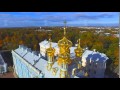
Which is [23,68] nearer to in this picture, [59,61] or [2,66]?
[2,66]

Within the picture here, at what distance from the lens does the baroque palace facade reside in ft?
16.4

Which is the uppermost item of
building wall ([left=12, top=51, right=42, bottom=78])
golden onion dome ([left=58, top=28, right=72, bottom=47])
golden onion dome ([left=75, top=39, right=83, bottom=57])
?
golden onion dome ([left=58, top=28, right=72, bottom=47])

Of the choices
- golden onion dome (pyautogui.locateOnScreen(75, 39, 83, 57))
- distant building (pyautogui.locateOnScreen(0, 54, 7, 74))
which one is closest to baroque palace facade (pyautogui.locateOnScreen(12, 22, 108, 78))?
golden onion dome (pyautogui.locateOnScreen(75, 39, 83, 57))

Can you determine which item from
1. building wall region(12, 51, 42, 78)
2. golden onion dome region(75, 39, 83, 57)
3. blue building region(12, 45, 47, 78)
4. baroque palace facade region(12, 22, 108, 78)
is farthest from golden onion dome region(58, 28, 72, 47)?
building wall region(12, 51, 42, 78)

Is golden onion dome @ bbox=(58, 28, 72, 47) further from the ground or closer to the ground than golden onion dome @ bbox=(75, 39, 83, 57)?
further from the ground

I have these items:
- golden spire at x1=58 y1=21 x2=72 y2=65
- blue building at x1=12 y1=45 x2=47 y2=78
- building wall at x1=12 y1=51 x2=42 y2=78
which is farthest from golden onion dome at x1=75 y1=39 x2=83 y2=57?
building wall at x1=12 y1=51 x2=42 y2=78

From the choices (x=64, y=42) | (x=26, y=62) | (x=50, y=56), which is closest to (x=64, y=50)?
(x=64, y=42)

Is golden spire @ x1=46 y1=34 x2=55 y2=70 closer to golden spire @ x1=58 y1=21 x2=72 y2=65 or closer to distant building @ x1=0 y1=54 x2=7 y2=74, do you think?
golden spire @ x1=58 y1=21 x2=72 y2=65

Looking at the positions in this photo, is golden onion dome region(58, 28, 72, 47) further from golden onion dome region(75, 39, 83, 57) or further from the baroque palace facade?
golden onion dome region(75, 39, 83, 57)

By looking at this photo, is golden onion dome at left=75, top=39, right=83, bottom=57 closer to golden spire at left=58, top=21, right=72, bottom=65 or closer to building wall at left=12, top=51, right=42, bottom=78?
golden spire at left=58, top=21, right=72, bottom=65

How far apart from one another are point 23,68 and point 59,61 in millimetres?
513

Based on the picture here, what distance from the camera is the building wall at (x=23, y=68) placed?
502cm
